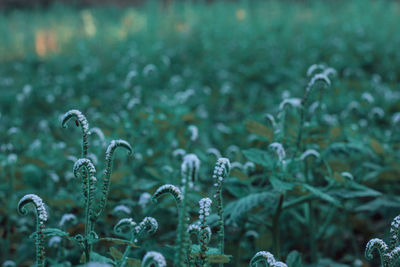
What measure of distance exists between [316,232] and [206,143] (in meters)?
1.77

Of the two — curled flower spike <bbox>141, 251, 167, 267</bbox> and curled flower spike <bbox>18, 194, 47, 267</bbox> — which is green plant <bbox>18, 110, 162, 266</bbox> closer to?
curled flower spike <bbox>18, 194, 47, 267</bbox>

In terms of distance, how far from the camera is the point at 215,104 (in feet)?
18.7

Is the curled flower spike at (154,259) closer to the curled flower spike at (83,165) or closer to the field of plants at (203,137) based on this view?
the field of plants at (203,137)

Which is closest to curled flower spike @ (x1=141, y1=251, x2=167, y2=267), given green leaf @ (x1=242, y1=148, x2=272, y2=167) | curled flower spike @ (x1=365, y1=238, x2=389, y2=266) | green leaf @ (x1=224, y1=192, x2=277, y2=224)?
curled flower spike @ (x1=365, y1=238, x2=389, y2=266)

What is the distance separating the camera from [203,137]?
4.40 meters

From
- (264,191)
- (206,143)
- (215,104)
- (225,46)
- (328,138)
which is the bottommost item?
(264,191)

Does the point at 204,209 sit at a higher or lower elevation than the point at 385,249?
higher

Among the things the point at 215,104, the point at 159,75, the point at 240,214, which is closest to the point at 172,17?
the point at 159,75

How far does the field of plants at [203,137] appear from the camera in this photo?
1.68m

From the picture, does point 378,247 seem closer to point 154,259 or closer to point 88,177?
point 154,259

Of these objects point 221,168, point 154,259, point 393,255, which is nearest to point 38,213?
point 154,259

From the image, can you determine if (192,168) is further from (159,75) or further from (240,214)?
(159,75)

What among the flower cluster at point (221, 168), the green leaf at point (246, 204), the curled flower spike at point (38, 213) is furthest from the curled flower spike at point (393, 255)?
the curled flower spike at point (38, 213)

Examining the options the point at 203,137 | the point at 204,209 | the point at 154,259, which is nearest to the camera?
the point at 154,259
